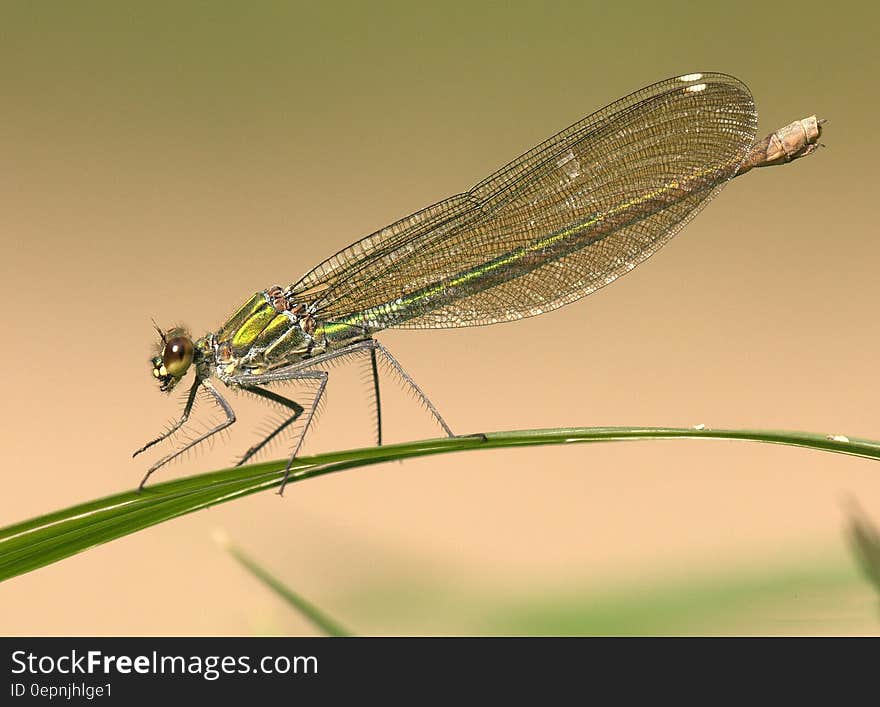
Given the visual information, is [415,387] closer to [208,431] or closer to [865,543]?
[208,431]

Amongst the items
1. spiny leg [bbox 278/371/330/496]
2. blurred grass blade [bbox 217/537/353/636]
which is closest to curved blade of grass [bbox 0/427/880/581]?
blurred grass blade [bbox 217/537/353/636]

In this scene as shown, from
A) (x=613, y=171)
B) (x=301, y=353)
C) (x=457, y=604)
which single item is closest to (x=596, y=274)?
(x=613, y=171)

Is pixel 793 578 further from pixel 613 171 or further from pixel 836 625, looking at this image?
pixel 613 171

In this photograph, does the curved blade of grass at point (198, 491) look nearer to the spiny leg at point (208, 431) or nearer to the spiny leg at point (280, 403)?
the spiny leg at point (208, 431)

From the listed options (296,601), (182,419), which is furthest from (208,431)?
(296,601)

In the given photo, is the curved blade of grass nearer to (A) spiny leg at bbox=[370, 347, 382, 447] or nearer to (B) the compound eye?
(A) spiny leg at bbox=[370, 347, 382, 447]
